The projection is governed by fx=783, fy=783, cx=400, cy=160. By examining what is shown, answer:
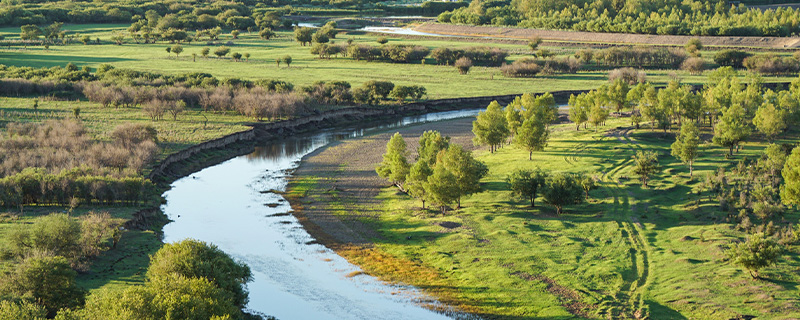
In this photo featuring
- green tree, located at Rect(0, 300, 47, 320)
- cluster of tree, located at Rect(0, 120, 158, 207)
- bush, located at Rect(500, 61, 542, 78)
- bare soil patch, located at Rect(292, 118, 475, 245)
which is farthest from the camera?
bush, located at Rect(500, 61, 542, 78)

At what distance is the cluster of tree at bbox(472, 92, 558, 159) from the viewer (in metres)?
73.8

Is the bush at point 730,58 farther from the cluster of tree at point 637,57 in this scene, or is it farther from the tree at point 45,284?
the tree at point 45,284

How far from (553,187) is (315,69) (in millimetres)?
96828

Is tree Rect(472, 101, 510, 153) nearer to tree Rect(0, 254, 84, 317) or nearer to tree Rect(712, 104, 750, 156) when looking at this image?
tree Rect(712, 104, 750, 156)

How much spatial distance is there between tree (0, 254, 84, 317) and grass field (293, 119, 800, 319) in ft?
60.5

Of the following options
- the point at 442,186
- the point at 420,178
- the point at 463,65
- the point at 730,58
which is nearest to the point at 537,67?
the point at 463,65

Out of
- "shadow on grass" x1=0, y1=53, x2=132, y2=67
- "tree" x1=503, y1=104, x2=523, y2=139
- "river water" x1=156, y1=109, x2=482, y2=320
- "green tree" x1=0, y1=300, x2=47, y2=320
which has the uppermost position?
"shadow on grass" x1=0, y1=53, x2=132, y2=67

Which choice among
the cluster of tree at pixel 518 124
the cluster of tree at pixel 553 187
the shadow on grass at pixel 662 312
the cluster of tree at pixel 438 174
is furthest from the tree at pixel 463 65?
the shadow on grass at pixel 662 312

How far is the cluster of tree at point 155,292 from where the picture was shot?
3319 cm

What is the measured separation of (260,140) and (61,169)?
31115 millimetres

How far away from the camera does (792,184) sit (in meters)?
52.0

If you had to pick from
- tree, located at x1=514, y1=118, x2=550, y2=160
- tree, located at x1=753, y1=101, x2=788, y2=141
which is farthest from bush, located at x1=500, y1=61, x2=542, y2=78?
tree, located at x1=514, y1=118, x2=550, y2=160

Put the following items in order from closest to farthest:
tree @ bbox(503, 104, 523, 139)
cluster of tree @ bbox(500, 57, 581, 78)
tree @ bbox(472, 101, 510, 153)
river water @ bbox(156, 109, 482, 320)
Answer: river water @ bbox(156, 109, 482, 320) → tree @ bbox(472, 101, 510, 153) → tree @ bbox(503, 104, 523, 139) → cluster of tree @ bbox(500, 57, 581, 78)

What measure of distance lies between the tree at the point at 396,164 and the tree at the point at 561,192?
1230cm
